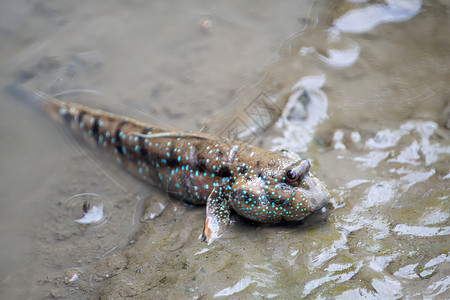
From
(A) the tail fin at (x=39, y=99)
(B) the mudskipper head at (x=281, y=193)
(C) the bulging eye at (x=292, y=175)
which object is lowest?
(B) the mudskipper head at (x=281, y=193)

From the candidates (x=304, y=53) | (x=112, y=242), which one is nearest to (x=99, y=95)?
(x=112, y=242)

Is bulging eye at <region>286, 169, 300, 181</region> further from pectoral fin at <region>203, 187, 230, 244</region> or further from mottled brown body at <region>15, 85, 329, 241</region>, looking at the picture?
pectoral fin at <region>203, 187, 230, 244</region>

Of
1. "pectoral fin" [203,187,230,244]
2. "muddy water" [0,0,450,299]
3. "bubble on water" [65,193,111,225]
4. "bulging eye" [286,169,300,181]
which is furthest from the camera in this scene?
"bubble on water" [65,193,111,225]

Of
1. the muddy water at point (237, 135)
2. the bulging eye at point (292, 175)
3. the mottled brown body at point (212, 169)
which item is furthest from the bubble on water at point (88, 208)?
the bulging eye at point (292, 175)

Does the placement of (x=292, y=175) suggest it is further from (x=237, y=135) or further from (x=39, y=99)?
(x=39, y=99)

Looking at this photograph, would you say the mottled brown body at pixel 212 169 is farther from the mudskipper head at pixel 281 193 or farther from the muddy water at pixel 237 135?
the muddy water at pixel 237 135

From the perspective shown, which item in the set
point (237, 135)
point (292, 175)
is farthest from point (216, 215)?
point (237, 135)

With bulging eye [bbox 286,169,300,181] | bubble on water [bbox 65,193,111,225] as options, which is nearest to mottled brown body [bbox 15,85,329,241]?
bulging eye [bbox 286,169,300,181]
